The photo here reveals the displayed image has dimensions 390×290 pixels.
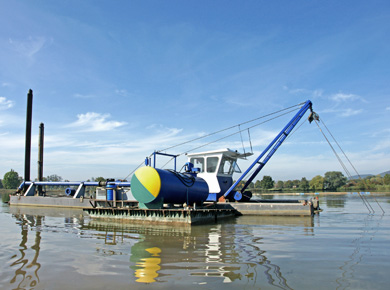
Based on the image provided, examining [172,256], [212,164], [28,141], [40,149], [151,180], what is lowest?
[172,256]

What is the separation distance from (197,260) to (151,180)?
926cm

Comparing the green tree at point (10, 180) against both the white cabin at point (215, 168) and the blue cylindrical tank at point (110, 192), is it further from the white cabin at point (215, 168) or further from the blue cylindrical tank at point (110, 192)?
the white cabin at point (215, 168)

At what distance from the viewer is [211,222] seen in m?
18.3

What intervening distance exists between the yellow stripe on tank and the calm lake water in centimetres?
385

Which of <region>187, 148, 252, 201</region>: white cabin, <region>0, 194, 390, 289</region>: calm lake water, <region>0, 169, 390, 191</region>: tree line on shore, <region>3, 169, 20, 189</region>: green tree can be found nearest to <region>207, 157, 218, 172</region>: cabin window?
<region>187, 148, 252, 201</region>: white cabin

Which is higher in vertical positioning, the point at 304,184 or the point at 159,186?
the point at 159,186

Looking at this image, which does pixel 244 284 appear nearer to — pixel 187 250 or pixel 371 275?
pixel 371 275

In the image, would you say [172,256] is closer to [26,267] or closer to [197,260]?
[197,260]

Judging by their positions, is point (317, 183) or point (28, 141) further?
point (317, 183)

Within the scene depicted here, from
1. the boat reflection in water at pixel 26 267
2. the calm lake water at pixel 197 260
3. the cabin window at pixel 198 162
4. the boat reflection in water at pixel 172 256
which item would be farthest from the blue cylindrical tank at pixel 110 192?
the boat reflection in water at pixel 26 267

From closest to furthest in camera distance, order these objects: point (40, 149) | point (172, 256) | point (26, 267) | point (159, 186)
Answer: point (26, 267)
point (172, 256)
point (159, 186)
point (40, 149)

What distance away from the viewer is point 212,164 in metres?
23.9

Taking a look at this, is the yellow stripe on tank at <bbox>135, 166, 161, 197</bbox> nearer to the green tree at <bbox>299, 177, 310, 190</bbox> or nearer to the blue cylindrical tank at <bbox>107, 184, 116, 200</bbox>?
the blue cylindrical tank at <bbox>107, 184, 116, 200</bbox>

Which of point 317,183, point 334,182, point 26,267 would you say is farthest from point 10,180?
point 26,267
